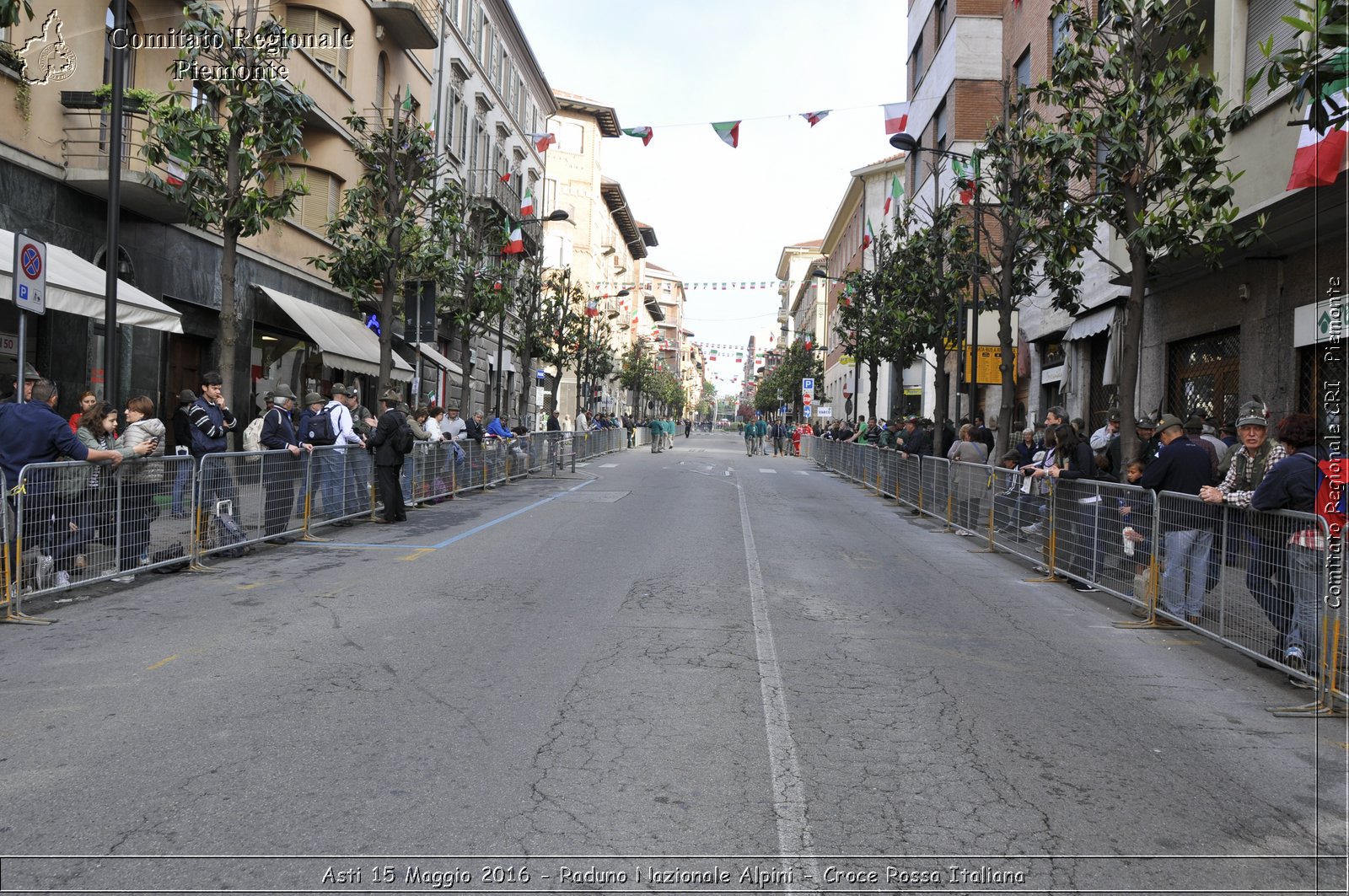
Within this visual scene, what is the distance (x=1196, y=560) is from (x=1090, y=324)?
13870 millimetres

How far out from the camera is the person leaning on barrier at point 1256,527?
6770 mm

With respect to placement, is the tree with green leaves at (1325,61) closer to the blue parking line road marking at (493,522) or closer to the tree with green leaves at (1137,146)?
the tree with green leaves at (1137,146)

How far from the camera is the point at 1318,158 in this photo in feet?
32.7

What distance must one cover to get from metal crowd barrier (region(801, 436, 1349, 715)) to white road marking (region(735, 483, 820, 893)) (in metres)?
3.01

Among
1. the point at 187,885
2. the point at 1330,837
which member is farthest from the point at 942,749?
the point at 187,885

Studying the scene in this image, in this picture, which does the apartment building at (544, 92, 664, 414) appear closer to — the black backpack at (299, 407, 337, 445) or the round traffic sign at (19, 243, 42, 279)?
the black backpack at (299, 407, 337, 445)

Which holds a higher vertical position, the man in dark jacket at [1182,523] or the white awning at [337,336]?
the white awning at [337,336]

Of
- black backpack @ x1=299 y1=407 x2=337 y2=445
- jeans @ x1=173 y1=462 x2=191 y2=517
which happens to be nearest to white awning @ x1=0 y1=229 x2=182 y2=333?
black backpack @ x1=299 y1=407 x2=337 y2=445

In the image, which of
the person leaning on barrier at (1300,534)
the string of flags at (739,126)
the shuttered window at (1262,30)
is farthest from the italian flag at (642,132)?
the person leaning on barrier at (1300,534)

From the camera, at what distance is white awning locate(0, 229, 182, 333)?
1232cm

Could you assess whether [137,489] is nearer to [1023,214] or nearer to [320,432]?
[320,432]

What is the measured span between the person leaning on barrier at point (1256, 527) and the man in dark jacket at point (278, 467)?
8985 millimetres

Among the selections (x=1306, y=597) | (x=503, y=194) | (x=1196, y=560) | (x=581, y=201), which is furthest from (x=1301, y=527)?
(x=581, y=201)

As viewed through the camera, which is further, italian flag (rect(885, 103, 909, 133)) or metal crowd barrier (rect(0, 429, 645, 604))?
italian flag (rect(885, 103, 909, 133))
